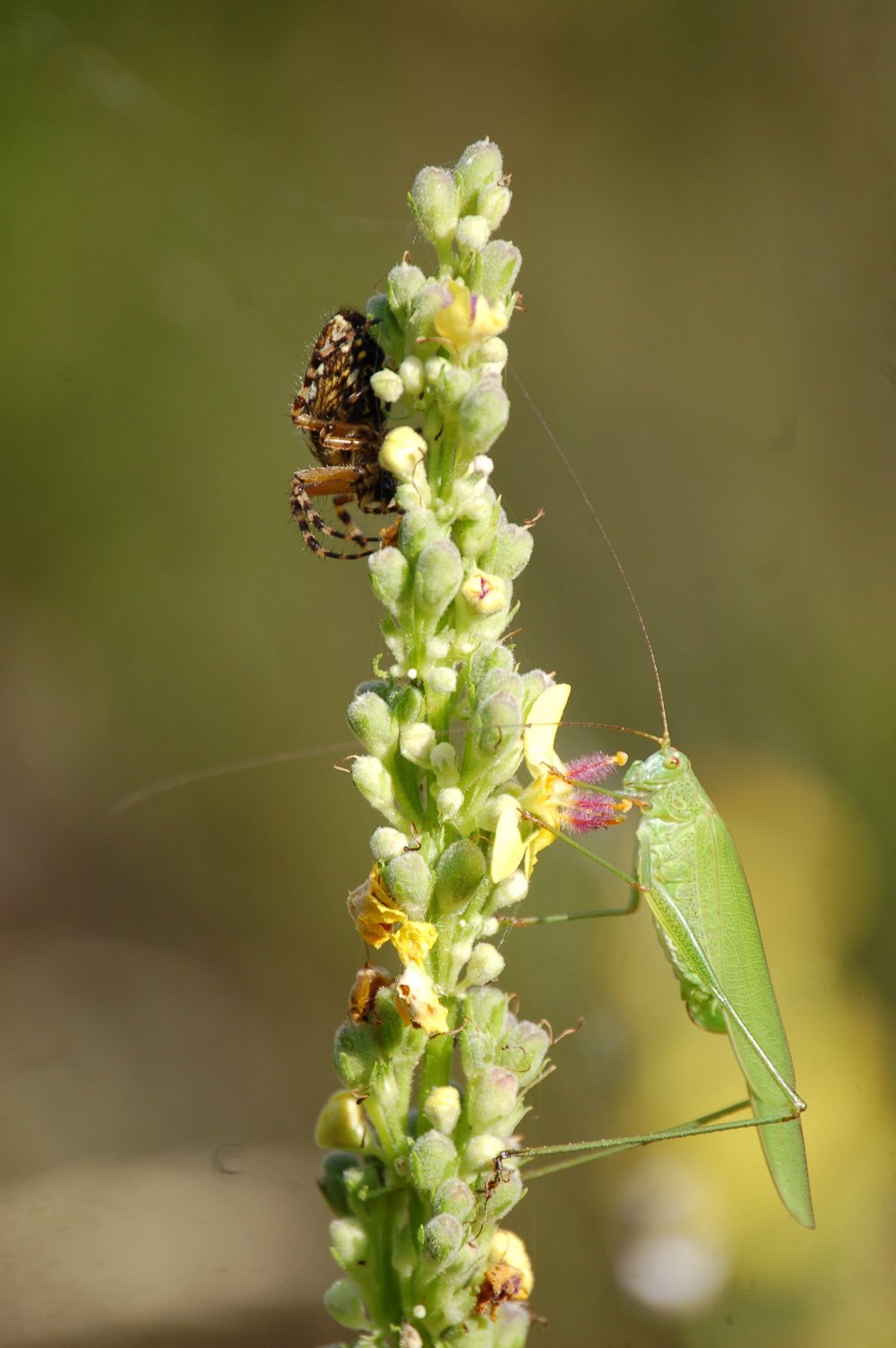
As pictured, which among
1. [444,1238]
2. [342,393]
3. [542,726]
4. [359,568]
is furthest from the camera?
[359,568]

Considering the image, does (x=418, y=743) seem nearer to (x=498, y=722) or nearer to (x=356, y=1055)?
(x=498, y=722)

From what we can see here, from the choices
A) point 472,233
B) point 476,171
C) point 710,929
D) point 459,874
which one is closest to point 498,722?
point 459,874

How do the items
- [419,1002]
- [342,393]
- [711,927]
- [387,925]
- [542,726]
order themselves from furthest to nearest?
[711,927], [342,393], [542,726], [387,925], [419,1002]

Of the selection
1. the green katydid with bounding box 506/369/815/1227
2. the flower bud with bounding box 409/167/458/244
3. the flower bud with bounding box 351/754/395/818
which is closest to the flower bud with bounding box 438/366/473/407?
the flower bud with bounding box 409/167/458/244

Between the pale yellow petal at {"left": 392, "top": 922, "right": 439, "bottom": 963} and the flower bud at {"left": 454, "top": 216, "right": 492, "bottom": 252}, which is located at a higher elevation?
the flower bud at {"left": 454, "top": 216, "right": 492, "bottom": 252}

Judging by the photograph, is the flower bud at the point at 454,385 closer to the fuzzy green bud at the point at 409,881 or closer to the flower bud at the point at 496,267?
the flower bud at the point at 496,267

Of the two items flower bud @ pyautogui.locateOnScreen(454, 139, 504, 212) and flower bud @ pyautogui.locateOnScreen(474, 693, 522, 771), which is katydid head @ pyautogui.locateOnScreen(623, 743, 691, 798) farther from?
flower bud @ pyautogui.locateOnScreen(454, 139, 504, 212)
